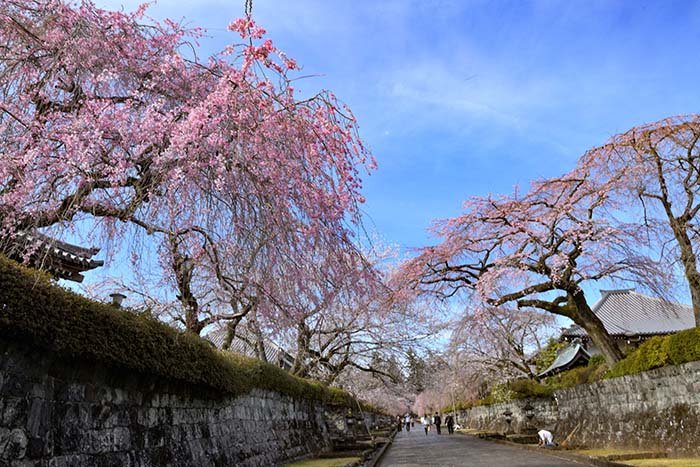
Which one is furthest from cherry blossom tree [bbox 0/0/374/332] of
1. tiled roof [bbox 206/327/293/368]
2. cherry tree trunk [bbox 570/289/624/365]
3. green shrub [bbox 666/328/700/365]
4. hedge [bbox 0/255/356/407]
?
cherry tree trunk [bbox 570/289/624/365]

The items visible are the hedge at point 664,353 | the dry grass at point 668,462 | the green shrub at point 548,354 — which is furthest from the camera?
the green shrub at point 548,354

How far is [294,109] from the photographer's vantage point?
5941 millimetres

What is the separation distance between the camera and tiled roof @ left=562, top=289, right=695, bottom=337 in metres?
24.4

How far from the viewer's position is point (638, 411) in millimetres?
13273

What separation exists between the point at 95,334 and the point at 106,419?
1.20 metres

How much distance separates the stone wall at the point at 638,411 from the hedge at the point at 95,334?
393 inches

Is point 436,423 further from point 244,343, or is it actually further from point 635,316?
point 244,343

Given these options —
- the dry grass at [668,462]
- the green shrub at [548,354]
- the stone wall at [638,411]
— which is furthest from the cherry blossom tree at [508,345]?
the dry grass at [668,462]

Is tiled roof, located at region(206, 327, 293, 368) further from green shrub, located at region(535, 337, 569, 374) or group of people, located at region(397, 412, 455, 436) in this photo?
green shrub, located at region(535, 337, 569, 374)

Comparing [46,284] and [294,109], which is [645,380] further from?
[46,284]

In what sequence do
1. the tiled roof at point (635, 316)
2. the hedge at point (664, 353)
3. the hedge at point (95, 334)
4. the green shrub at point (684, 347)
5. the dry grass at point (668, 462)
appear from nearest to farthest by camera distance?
the hedge at point (95, 334) < the dry grass at point (668, 462) < the green shrub at point (684, 347) < the hedge at point (664, 353) < the tiled roof at point (635, 316)

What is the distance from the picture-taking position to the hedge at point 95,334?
4281 mm

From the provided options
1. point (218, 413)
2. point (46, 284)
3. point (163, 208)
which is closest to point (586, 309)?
point (218, 413)

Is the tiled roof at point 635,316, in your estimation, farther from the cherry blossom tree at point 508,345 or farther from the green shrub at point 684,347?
the green shrub at point 684,347
